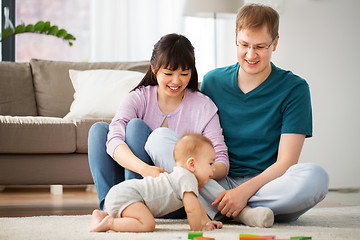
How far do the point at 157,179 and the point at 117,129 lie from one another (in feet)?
1.00

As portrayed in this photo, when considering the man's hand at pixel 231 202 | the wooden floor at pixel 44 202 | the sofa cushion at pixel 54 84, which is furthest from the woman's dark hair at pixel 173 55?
the sofa cushion at pixel 54 84

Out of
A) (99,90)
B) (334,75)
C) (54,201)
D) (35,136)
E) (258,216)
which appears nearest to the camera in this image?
(258,216)

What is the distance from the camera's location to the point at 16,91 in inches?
130

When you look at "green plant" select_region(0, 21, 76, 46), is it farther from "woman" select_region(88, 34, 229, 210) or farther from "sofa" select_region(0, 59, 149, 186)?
"woman" select_region(88, 34, 229, 210)

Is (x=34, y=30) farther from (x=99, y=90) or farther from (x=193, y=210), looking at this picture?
(x=193, y=210)

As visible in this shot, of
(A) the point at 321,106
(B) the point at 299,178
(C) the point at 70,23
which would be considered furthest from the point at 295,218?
(C) the point at 70,23

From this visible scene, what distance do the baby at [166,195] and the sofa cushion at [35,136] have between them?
3.96 ft

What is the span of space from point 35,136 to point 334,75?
2002 millimetres

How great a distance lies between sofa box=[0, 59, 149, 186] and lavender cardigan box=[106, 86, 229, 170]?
0.95 metres

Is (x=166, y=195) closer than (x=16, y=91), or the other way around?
(x=166, y=195)

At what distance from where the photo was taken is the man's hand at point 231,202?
1585mm

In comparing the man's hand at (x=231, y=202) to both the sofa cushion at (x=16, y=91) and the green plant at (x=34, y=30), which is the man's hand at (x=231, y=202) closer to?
the sofa cushion at (x=16, y=91)

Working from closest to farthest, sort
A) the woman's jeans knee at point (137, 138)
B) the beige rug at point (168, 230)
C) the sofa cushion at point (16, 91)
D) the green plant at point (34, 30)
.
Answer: the beige rug at point (168, 230) → the woman's jeans knee at point (137, 138) → the sofa cushion at point (16, 91) → the green plant at point (34, 30)

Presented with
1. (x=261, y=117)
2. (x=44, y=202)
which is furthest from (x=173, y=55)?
(x=44, y=202)
